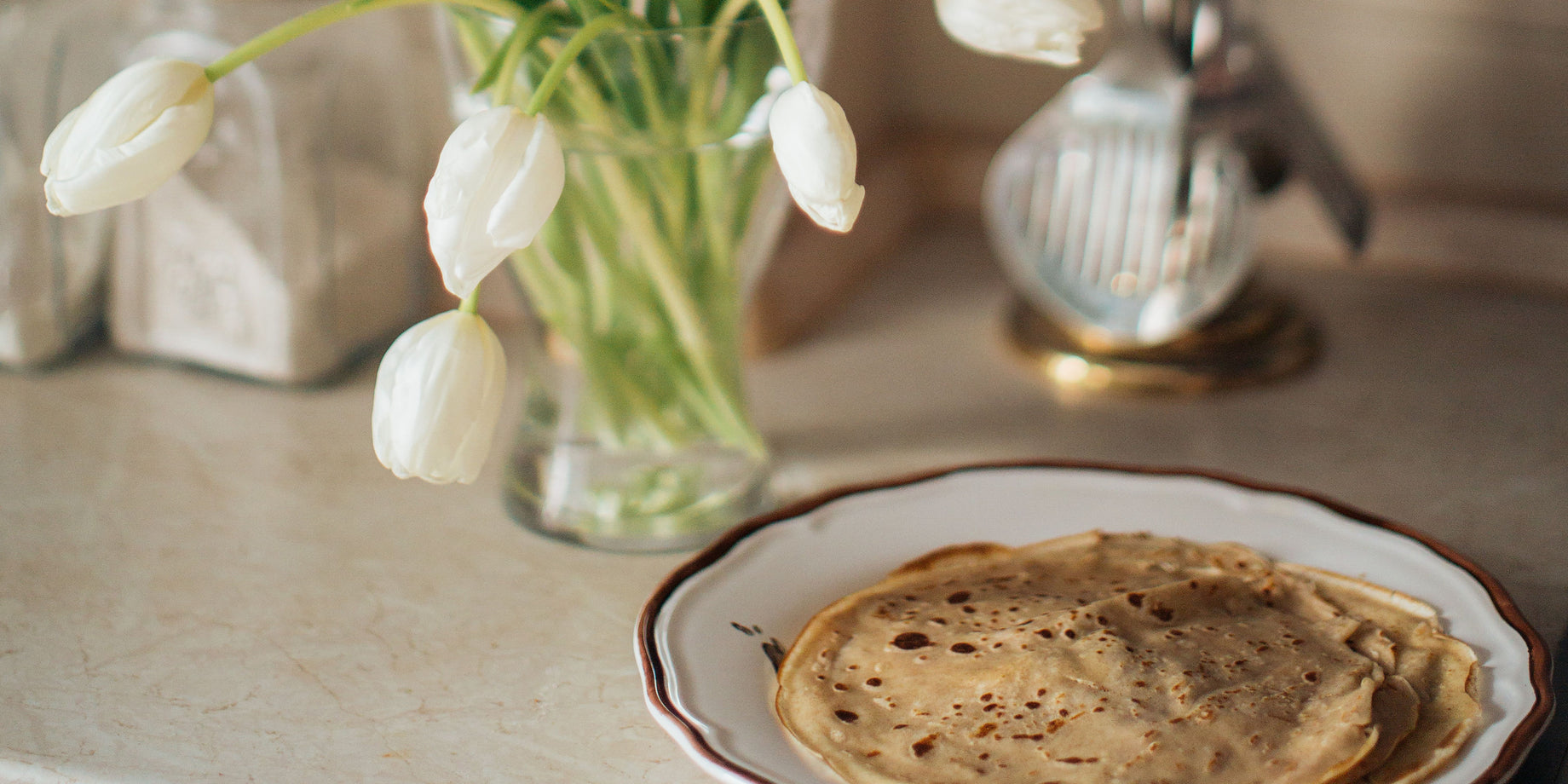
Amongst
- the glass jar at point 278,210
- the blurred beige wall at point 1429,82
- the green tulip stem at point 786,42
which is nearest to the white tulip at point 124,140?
the green tulip stem at point 786,42

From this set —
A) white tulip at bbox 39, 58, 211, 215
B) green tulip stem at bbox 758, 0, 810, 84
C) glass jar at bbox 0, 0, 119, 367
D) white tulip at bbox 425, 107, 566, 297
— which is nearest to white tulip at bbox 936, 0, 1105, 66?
green tulip stem at bbox 758, 0, 810, 84

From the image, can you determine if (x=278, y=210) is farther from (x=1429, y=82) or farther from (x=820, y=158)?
(x=1429, y=82)

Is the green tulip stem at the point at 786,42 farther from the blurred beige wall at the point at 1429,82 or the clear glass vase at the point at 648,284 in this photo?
the blurred beige wall at the point at 1429,82

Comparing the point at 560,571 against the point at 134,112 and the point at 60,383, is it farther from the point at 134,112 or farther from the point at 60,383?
the point at 60,383

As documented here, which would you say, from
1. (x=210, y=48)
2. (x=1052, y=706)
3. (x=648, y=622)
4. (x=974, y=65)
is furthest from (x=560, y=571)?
(x=974, y=65)

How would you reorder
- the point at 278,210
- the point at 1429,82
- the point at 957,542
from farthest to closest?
the point at 1429,82 < the point at 278,210 < the point at 957,542

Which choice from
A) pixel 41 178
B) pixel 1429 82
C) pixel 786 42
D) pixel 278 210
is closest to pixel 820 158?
pixel 786 42
